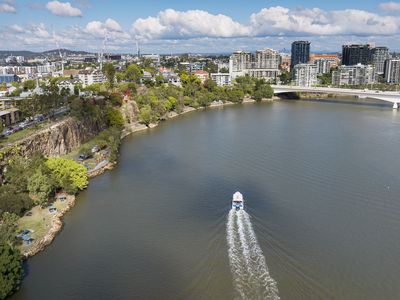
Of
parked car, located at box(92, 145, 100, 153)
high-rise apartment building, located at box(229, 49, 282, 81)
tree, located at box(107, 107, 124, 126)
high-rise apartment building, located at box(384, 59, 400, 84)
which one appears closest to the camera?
parked car, located at box(92, 145, 100, 153)

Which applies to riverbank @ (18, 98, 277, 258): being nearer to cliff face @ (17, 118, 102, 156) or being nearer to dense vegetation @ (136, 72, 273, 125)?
cliff face @ (17, 118, 102, 156)

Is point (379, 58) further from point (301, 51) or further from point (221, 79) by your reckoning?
point (221, 79)

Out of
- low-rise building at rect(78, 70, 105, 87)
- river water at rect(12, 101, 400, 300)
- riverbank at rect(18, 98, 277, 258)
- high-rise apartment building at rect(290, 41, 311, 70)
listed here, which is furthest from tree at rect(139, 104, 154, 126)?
high-rise apartment building at rect(290, 41, 311, 70)

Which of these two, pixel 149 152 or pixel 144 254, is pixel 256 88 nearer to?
pixel 149 152

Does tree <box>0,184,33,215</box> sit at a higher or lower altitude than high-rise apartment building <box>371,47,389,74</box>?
lower

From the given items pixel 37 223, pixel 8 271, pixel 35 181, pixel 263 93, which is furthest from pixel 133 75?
pixel 8 271

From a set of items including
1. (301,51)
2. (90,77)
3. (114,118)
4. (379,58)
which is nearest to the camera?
(114,118)

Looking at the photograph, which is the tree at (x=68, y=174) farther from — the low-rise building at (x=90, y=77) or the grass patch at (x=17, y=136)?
the low-rise building at (x=90, y=77)
